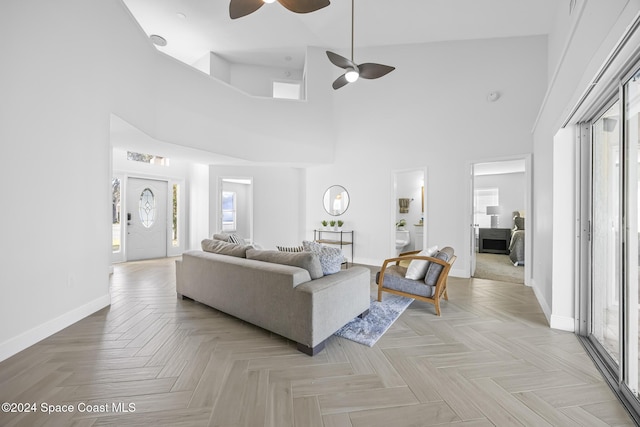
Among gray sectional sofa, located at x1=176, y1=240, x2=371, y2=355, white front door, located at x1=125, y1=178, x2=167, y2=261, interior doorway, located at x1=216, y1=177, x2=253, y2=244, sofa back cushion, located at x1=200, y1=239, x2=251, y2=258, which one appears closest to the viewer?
gray sectional sofa, located at x1=176, y1=240, x2=371, y2=355

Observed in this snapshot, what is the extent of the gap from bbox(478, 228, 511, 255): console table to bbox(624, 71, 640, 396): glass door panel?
5.93 m

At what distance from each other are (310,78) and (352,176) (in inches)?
91.0

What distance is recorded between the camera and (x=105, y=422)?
1416mm

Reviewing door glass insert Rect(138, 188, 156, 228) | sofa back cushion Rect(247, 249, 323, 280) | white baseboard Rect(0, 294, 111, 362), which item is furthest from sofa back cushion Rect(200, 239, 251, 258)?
door glass insert Rect(138, 188, 156, 228)

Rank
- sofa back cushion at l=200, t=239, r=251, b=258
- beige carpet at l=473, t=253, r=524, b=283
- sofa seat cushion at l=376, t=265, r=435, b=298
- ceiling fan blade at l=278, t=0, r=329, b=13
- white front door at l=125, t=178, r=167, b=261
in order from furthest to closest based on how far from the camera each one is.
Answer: white front door at l=125, t=178, r=167, b=261, beige carpet at l=473, t=253, r=524, b=283, sofa seat cushion at l=376, t=265, r=435, b=298, sofa back cushion at l=200, t=239, r=251, b=258, ceiling fan blade at l=278, t=0, r=329, b=13

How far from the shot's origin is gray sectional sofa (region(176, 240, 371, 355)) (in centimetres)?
211

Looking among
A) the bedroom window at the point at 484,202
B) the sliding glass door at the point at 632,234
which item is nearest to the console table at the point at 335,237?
the sliding glass door at the point at 632,234

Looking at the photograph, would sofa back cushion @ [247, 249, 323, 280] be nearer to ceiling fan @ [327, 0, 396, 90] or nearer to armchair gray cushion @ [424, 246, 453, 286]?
armchair gray cushion @ [424, 246, 453, 286]

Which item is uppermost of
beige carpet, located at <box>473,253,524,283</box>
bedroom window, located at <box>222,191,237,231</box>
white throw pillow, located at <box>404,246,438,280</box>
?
bedroom window, located at <box>222,191,237,231</box>

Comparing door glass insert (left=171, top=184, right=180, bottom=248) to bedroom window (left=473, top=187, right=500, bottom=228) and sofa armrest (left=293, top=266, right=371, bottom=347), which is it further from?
Result: bedroom window (left=473, top=187, right=500, bottom=228)

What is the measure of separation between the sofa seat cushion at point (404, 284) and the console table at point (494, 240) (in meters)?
5.02

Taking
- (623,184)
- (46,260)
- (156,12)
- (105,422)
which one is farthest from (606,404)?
(156,12)

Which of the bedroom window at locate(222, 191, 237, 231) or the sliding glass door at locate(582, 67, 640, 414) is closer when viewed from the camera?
the sliding glass door at locate(582, 67, 640, 414)

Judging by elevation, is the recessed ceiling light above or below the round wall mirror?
above
